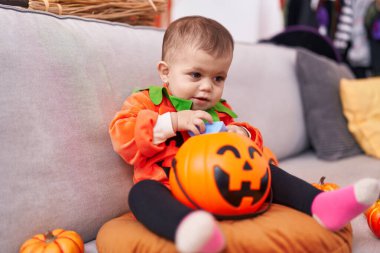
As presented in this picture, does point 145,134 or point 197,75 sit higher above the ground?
point 197,75

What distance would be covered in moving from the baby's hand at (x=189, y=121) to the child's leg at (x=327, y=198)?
0.86 ft

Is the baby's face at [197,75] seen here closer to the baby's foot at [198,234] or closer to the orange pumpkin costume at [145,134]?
the orange pumpkin costume at [145,134]

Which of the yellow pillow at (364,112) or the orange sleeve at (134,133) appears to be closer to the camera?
the orange sleeve at (134,133)

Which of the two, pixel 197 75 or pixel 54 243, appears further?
pixel 197 75

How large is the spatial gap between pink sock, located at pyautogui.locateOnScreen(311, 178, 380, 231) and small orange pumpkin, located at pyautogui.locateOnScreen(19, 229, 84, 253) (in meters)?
0.59

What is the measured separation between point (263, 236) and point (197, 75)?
511mm

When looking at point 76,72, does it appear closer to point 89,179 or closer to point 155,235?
point 89,179

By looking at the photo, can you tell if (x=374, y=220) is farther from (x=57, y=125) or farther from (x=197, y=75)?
(x=57, y=125)

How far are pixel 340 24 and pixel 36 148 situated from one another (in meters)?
2.73

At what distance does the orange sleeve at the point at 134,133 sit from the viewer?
100 cm

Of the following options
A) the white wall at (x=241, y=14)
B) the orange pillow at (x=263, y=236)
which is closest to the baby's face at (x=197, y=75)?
the orange pillow at (x=263, y=236)

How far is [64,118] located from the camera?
3.44ft

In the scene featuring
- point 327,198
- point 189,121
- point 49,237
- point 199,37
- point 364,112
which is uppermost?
point 199,37

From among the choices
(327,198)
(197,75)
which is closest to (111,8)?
(197,75)
